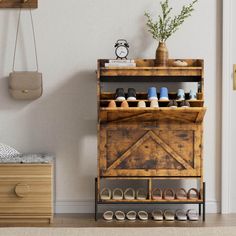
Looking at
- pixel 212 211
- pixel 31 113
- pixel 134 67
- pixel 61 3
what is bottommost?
pixel 212 211

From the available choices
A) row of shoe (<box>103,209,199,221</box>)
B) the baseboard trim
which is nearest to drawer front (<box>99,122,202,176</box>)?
row of shoe (<box>103,209,199,221</box>)

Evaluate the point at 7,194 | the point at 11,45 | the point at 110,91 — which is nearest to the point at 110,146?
the point at 110,91

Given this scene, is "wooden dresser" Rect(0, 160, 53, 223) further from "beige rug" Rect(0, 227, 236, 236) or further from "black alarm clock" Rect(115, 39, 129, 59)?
"black alarm clock" Rect(115, 39, 129, 59)

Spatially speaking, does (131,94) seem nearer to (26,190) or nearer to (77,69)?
(77,69)

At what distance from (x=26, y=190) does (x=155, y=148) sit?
100 centimetres

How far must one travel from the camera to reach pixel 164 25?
175 inches

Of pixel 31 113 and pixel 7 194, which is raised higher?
pixel 31 113

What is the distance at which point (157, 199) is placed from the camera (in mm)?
4305

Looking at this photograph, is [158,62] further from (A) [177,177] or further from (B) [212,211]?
(B) [212,211]

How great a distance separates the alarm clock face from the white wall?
0.16 metres

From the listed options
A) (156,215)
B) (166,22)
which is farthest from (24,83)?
(156,215)

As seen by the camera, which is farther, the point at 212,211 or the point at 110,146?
the point at 212,211

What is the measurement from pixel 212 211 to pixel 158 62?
1280mm

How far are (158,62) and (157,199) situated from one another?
3.35ft
